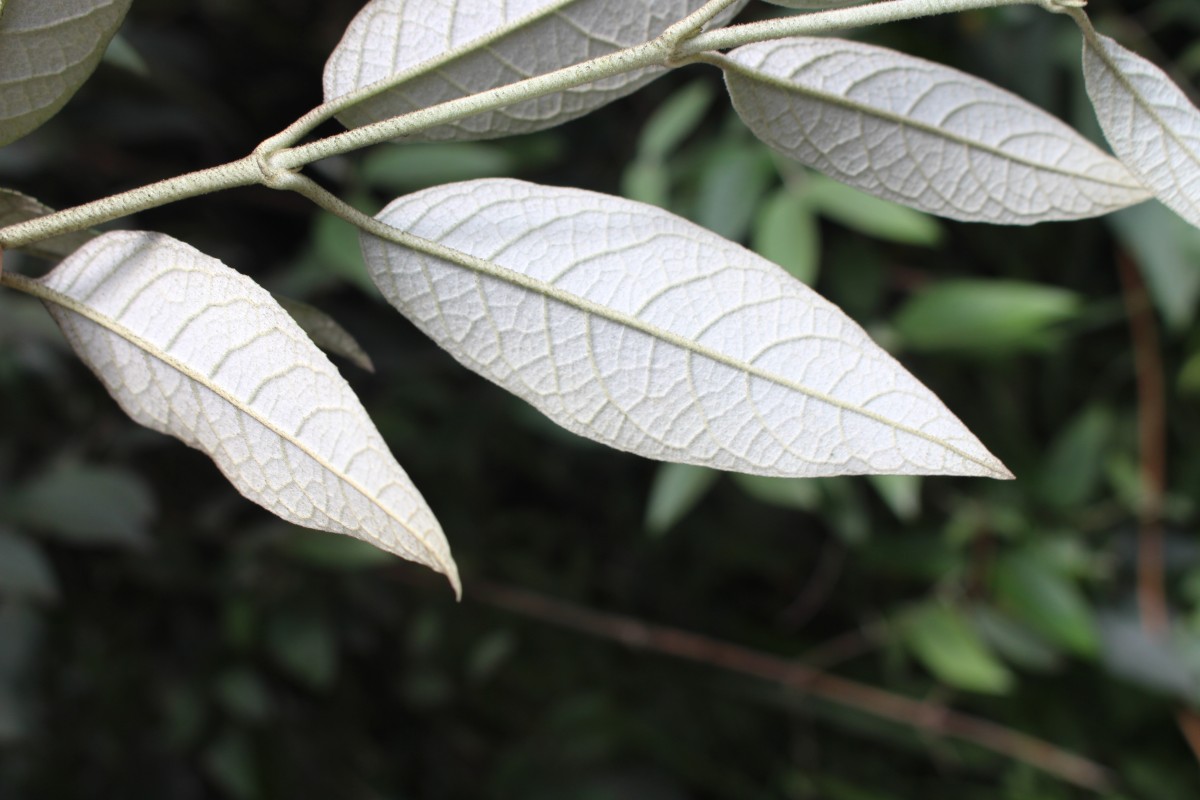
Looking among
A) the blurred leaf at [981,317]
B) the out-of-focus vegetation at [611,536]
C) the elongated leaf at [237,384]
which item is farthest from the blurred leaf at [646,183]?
the elongated leaf at [237,384]

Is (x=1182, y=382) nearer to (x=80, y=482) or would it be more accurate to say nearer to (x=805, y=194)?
(x=805, y=194)

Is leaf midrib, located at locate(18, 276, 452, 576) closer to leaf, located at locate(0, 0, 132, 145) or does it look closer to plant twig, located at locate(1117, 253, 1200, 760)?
leaf, located at locate(0, 0, 132, 145)

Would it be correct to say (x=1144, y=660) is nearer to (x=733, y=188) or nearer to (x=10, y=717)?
(x=733, y=188)

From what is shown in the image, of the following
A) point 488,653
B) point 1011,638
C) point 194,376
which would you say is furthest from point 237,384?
point 1011,638

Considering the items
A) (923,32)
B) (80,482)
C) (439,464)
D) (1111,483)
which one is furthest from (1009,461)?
(80,482)

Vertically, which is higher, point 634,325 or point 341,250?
point 634,325

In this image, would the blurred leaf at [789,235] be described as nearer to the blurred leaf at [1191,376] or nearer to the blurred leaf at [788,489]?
the blurred leaf at [788,489]
